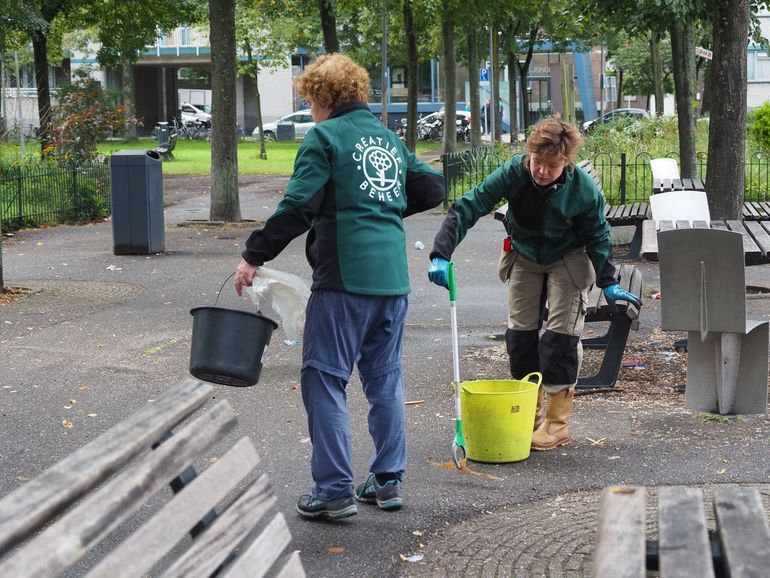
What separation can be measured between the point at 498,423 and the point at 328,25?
778 inches

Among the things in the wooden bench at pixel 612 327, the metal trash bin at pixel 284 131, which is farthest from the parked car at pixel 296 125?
the wooden bench at pixel 612 327

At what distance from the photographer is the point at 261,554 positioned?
250cm

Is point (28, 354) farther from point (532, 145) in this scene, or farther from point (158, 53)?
point (158, 53)

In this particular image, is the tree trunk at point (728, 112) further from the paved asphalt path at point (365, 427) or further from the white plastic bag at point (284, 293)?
the white plastic bag at point (284, 293)

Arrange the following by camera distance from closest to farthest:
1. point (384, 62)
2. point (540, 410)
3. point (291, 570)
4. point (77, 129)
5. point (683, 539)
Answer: point (291, 570), point (683, 539), point (540, 410), point (77, 129), point (384, 62)

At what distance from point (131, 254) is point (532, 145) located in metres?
9.28

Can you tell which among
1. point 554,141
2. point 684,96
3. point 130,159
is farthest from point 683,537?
point 684,96

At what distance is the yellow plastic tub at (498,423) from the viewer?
5.68 m

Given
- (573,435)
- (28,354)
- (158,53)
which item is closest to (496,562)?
(573,435)

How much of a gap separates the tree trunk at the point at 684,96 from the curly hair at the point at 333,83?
11961 mm

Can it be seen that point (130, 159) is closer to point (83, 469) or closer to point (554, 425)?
point (554, 425)

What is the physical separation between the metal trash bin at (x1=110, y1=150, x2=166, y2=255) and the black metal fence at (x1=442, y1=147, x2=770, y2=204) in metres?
4.84

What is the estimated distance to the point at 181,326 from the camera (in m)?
9.55

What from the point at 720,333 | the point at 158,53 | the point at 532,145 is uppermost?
the point at 158,53
